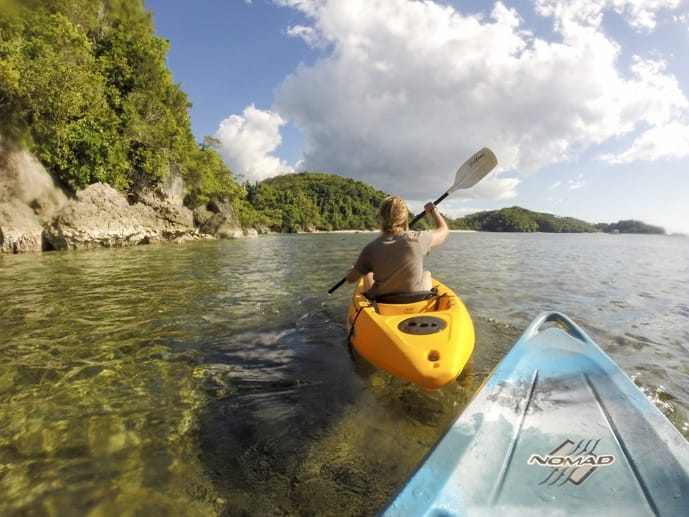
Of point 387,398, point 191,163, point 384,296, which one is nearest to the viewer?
point 387,398

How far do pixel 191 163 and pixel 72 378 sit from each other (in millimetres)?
35921

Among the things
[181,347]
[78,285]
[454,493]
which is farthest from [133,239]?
[454,493]

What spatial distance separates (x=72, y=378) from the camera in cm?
365

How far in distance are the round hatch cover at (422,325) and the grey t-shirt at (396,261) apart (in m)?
0.70

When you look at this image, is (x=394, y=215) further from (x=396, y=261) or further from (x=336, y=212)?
(x=336, y=212)

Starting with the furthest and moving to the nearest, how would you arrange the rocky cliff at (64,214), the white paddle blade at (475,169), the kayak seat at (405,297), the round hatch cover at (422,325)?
the rocky cliff at (64,214)
the white paddle blade at (475,169)
the kayak seat at (405,297)
the round hatch cover at (422,325)

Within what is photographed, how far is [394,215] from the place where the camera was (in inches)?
165

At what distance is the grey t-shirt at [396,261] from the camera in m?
4.09

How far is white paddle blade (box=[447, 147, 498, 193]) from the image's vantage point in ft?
22.9

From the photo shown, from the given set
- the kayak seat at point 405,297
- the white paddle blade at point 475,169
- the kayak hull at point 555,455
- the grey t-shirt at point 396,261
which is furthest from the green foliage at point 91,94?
the kayak hull at point 555,455

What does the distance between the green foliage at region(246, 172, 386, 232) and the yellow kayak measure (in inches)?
2675

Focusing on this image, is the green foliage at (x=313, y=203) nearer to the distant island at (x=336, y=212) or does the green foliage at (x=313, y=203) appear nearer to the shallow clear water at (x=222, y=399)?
the distant island at (x=336, y=212)

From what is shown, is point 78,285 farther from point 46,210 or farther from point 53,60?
point 53,60

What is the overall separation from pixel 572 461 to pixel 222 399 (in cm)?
279
